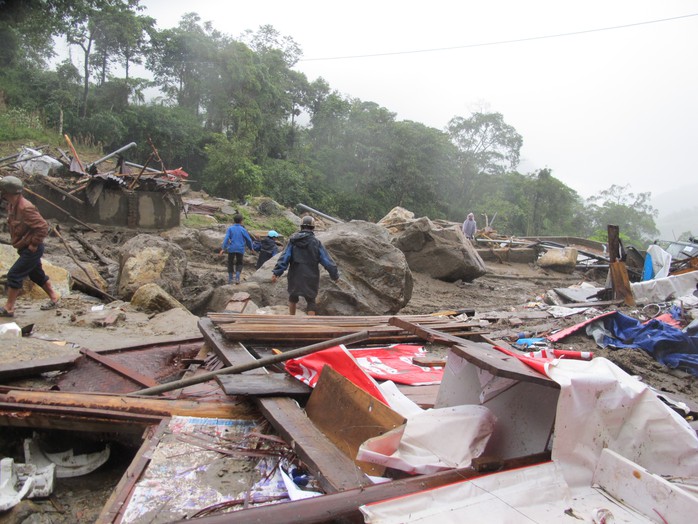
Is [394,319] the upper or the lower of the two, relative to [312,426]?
upper

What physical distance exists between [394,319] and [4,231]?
390 inches

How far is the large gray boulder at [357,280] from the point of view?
293 inches

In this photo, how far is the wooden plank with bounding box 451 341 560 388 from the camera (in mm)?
1929

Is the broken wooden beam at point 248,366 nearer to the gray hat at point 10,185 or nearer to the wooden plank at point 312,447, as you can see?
the wooden plank at point 312,447

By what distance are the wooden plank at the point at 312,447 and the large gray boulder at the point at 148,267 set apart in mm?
5316

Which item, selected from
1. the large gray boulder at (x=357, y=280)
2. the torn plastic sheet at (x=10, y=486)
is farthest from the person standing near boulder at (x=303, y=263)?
the torn plastic sheet at (x=10, y=486)

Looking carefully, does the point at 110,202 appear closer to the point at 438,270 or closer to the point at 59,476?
the point at 438,270

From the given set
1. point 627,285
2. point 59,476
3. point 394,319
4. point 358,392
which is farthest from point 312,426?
point 627,285

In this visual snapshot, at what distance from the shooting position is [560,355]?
13.7ft

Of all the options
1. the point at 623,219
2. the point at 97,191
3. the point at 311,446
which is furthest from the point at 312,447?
the point at 623,219

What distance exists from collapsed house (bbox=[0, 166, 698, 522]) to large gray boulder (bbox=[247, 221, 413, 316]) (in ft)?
13.9

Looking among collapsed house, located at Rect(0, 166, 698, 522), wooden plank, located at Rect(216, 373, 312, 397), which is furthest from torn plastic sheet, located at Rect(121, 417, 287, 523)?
wooden plank, located at Rect(216, 373, 312, 397)

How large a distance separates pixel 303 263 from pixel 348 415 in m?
4.14

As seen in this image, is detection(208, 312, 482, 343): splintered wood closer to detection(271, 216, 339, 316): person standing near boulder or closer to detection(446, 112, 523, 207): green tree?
detection(271, 216, 339, 316): person standing near boulder
